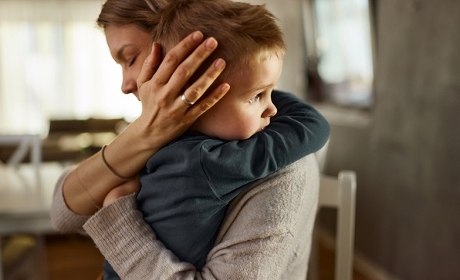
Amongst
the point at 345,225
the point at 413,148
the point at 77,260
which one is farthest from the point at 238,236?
the point at 77,260

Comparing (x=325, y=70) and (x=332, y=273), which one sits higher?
(x=325, y=70)

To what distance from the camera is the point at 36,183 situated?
2.33 meters

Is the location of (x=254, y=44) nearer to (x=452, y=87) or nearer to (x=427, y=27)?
(x=452, y=87)

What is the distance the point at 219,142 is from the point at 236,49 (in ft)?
0.43

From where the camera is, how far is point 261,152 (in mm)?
722

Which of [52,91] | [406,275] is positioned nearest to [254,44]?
[406,275]

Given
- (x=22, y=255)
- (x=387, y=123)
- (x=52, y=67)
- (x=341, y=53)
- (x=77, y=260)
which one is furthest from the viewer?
(x=52, y=67)

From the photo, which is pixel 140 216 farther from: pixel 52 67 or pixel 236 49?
pixel 52 67

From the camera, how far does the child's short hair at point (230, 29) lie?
662mm

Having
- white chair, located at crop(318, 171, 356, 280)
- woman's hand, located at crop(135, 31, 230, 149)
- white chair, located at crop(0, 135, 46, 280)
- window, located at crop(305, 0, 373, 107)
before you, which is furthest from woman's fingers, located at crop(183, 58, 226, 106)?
window, located at crop(305, 0, 373, 107)

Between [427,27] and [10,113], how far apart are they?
6151mm

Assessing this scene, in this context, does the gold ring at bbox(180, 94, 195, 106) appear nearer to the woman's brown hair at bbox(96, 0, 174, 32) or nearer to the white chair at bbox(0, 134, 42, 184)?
the woman's brown hair at bbox(96, 0, 174, 32)

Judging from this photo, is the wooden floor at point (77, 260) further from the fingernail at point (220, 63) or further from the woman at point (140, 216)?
the fingernail at point (220, 63)

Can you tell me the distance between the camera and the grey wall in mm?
2533
